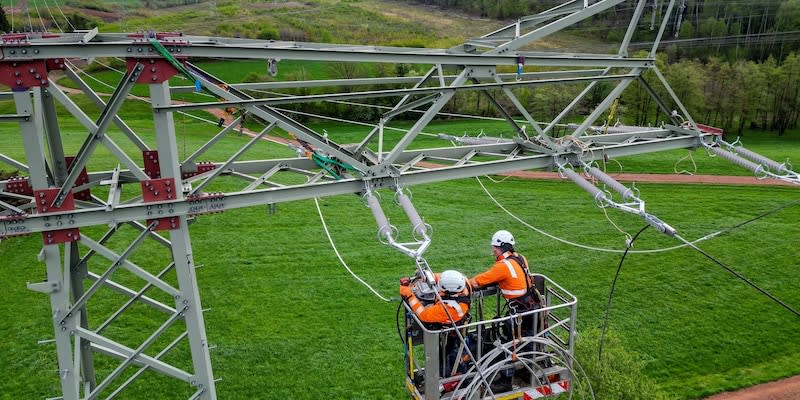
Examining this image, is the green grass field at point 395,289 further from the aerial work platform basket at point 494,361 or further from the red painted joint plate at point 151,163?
the aerial work platform basket at point 494,361

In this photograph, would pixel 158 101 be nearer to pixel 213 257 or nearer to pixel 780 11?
pixel 213 257

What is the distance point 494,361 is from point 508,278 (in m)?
A: 1.45

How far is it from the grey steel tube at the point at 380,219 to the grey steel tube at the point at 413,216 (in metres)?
0.37

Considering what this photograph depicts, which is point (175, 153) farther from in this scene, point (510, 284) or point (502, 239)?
point (510, 284)

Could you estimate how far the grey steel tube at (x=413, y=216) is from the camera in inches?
339

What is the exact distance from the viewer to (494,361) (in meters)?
10.1

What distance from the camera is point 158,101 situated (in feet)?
27.7

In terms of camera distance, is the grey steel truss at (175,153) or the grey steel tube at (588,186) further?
the grey steel tube at (588,186)

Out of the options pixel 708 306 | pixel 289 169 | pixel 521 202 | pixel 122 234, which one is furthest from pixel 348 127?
pixel 289 169

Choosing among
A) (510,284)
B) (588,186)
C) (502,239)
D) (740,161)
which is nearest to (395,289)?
(502,239)

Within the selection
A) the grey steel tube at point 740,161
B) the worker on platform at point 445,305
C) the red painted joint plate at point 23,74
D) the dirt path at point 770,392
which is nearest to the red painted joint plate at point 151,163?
the red painted joint plate at point 23,74

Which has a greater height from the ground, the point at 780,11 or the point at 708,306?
the point at 780,11

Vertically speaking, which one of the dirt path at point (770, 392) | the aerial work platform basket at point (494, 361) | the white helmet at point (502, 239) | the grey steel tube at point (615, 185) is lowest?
the dirt path at point (770, 392)

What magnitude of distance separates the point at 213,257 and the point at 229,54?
17.0 meters
